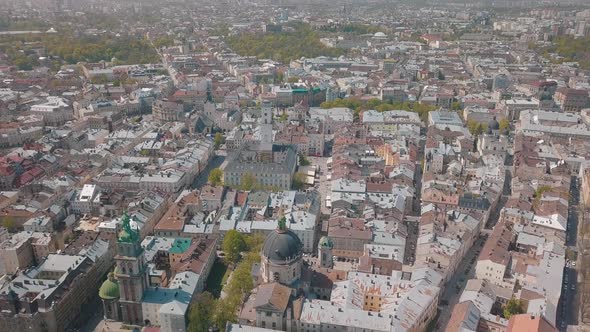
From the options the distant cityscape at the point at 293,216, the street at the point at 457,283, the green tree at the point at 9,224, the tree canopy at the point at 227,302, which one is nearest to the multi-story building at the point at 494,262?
the distant cityscape at the point at 293,216

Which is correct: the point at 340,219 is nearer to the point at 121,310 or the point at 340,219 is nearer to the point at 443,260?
the point at 443,260

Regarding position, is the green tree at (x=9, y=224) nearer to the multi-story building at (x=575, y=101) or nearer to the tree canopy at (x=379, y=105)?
the tree canopy at (x=379, y=105)

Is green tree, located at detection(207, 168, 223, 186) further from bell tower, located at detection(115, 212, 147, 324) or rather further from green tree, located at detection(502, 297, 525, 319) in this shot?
green tree, located at detection(502, 297, 525, 319)

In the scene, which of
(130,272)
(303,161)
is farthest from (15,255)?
(303,161)

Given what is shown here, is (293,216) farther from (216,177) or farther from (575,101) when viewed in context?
(575,101)

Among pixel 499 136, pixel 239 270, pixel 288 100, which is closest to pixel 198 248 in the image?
pixel 239 270

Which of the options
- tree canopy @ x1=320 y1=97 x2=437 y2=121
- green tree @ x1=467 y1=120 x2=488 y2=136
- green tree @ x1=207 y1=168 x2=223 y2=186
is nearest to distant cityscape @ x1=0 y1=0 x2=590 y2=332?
green tree @ x1=207 y1=168 x2=223 y2=186
